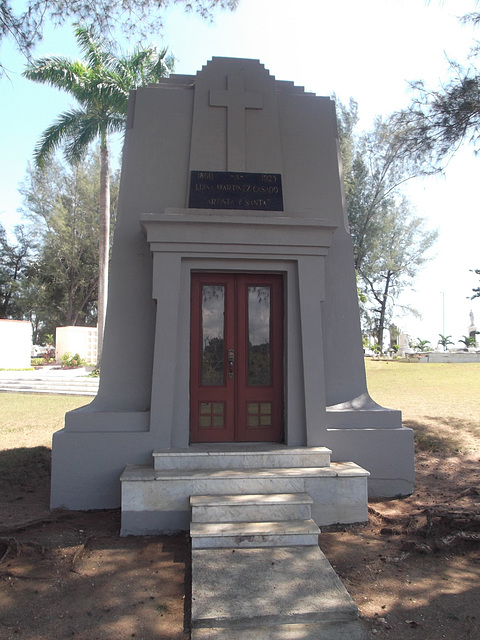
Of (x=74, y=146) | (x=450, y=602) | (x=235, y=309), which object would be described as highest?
(x=74, y=146)

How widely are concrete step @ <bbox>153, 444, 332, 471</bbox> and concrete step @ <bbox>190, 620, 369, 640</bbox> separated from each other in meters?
1.99

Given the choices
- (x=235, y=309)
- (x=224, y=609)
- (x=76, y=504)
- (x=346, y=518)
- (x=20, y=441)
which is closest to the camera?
(x=224, y=609)

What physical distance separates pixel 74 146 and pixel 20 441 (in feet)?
45.4

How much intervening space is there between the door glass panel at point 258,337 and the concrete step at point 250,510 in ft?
5.16

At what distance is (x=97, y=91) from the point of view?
715 inches

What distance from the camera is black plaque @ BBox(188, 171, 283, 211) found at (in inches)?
232

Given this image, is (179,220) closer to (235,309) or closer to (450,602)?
(235,309)

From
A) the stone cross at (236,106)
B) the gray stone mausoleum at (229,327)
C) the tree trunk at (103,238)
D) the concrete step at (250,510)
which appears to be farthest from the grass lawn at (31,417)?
the stone cross at (236,106)

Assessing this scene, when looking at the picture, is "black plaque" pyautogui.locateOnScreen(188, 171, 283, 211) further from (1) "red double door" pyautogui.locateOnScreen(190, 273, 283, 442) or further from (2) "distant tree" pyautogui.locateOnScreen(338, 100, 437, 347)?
(2) "distant tree" pyautogui.locateOnScreen(338, 100, 437, 347)

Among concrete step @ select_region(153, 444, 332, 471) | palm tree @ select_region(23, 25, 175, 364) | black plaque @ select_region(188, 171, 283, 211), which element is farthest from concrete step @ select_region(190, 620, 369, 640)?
palm tree @ select_region(23, 25, 175, 364)

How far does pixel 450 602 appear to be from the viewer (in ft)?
11.5

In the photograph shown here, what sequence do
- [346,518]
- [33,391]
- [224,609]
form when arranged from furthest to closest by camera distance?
[33,391] → [346,518] → [224,609]

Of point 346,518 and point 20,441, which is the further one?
point 20,441

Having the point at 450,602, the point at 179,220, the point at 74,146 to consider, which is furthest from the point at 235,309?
the point at 74,146
